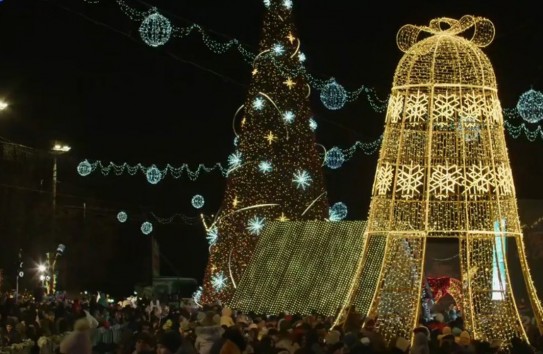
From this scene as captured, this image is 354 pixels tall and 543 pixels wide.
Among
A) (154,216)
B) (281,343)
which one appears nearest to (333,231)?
(281,343)

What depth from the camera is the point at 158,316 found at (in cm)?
2575

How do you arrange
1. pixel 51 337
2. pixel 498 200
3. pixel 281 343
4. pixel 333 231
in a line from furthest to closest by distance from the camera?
pixel 333 231, pixel 51 337, pixel 498 200, pixel 281 343

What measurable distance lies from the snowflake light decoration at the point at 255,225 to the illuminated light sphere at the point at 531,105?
8.13 m

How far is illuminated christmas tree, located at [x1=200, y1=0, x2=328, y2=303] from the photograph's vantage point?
29.7m

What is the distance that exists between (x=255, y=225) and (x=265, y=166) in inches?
63.3

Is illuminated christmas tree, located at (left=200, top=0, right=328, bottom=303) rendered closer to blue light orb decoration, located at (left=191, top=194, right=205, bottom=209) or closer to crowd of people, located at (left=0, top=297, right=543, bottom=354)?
crowd of people, located at (left=0, top=297, right=543, bottom=354)

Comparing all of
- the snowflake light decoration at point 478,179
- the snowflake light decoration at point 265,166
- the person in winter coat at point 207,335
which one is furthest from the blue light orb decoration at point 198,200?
the person in winter coat at point 207,335

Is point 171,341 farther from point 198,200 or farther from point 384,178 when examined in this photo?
point 198,200

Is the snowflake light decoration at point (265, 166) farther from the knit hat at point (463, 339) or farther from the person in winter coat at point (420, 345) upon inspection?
the person in winter coat at point (420, 345)

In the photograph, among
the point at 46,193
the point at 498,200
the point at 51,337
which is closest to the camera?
the point at 498,200

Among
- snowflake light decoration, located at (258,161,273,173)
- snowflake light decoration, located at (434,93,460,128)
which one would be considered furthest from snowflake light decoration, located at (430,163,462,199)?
snowflake light decoration, located at (258,161,273,173)

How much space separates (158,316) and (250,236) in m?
4.64

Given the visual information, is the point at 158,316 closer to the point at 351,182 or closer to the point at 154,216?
the point at 351,182

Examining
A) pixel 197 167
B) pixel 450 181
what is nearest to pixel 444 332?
pixel 450 181
